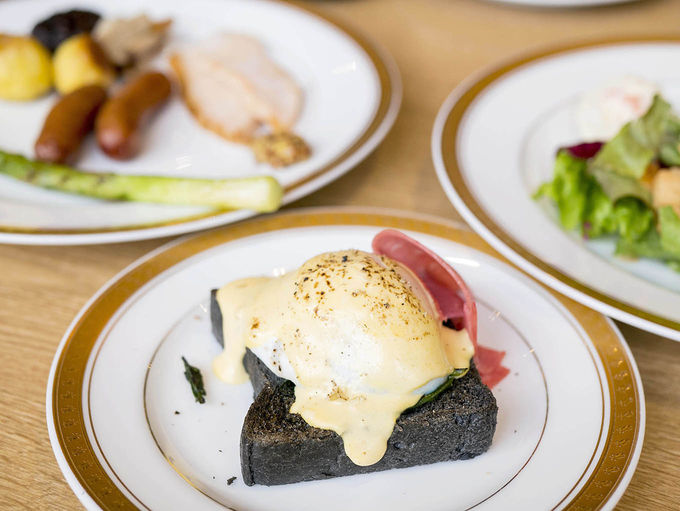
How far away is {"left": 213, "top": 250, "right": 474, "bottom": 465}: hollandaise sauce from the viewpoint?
4.02ft

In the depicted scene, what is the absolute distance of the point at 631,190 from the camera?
1.82 metres

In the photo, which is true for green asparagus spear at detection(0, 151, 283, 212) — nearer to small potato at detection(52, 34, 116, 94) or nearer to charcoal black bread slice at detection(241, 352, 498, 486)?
→ small potato at detection(52, 34, 116, 94)

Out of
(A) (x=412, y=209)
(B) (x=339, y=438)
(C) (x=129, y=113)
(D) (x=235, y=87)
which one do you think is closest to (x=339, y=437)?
(B) (x=339, y=438)

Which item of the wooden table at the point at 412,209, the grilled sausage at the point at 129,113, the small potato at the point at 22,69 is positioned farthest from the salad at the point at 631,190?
the small potato at the point at 22,69

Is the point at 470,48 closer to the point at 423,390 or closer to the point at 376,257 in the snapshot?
the point at 376,257

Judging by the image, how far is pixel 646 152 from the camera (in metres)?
1.88

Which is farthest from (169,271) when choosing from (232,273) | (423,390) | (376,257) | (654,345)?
(654,345)

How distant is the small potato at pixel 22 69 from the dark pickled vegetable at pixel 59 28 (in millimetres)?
99

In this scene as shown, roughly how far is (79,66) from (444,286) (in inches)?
65.6

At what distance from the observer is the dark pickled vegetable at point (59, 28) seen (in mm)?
2576

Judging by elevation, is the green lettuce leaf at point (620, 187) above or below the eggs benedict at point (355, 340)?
above

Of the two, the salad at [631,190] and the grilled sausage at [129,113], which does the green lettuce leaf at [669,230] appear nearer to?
the salad at [631,190]

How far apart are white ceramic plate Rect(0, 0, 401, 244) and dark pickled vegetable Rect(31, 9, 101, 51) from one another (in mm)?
227

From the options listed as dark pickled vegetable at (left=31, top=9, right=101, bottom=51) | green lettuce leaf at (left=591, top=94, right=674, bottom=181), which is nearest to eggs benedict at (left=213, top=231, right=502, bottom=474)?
green lettuce leaf at (left=591, top=94, right=674, bottom=181)
